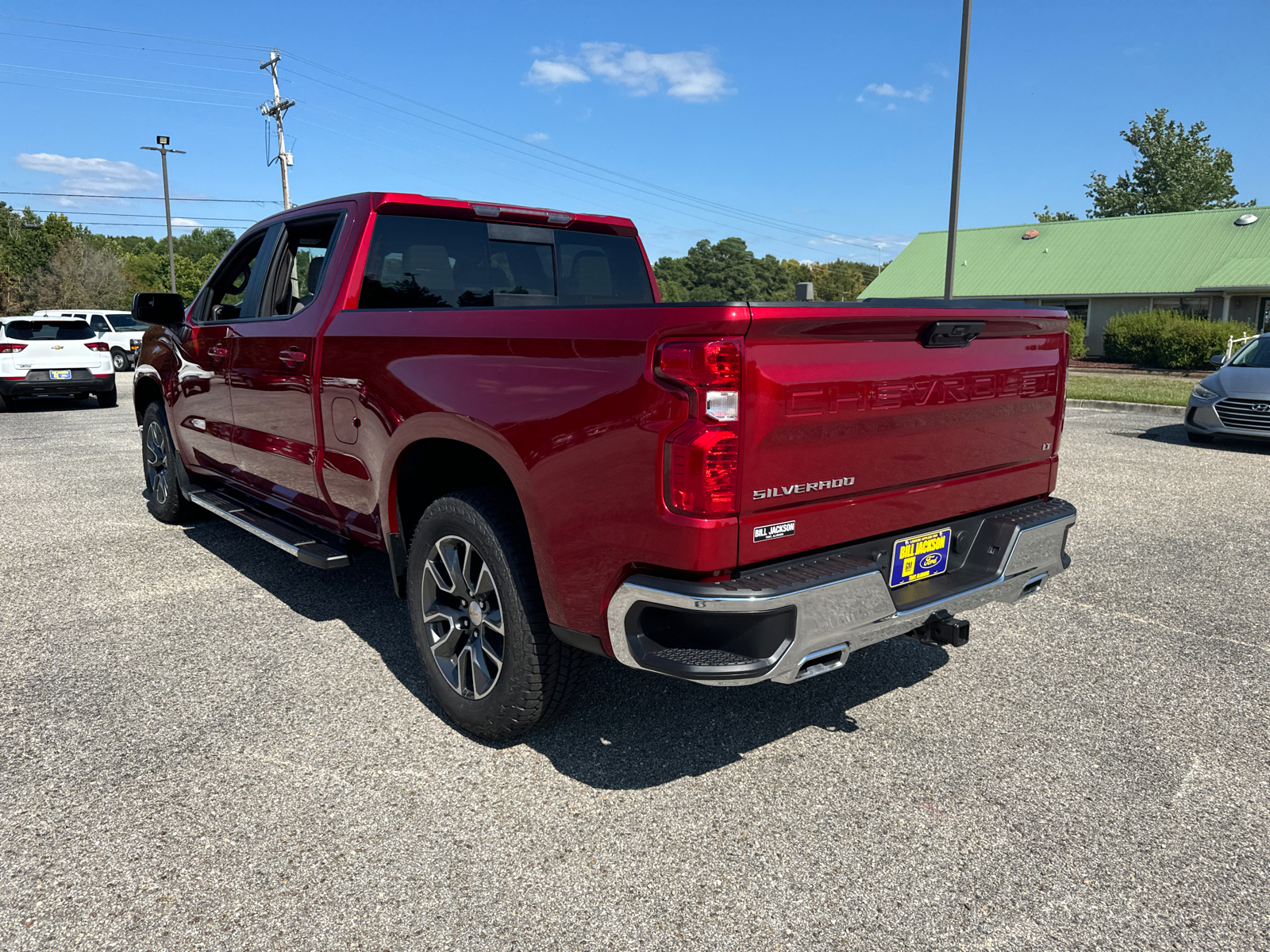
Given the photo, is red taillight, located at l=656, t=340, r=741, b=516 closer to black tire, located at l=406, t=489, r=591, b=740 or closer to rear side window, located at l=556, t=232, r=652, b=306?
Answer: black tire, located at l=406, t=489, r=591, b=740

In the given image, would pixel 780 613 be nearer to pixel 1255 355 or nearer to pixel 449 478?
pixel 449 478

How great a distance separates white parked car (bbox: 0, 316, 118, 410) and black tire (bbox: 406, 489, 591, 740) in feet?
52.4

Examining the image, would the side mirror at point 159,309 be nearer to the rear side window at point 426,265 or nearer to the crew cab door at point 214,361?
the crew cab door at point 214,361

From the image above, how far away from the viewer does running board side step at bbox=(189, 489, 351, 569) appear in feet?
13.1

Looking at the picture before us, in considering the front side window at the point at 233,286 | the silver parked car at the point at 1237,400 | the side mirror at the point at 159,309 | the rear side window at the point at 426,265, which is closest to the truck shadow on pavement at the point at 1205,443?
the silver parked car at the point at 1237,400

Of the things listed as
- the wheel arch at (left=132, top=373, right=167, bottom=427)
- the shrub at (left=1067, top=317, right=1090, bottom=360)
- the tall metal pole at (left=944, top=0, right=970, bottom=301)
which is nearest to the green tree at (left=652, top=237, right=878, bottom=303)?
the shrub at (left=1067, top=317, right=1090, bottom=360)

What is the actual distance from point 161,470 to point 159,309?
1.67 meters

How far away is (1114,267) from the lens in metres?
36.5

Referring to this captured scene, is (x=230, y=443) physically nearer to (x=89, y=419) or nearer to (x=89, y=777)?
(x=89, y=777)

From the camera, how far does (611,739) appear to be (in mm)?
3414

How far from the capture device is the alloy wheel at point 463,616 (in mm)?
3252

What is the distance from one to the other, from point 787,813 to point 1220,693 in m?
2.26

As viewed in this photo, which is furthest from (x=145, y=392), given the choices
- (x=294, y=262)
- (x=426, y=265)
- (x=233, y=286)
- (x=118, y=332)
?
(x=118, y=332)

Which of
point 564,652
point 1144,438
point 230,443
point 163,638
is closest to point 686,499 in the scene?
point 564,652
